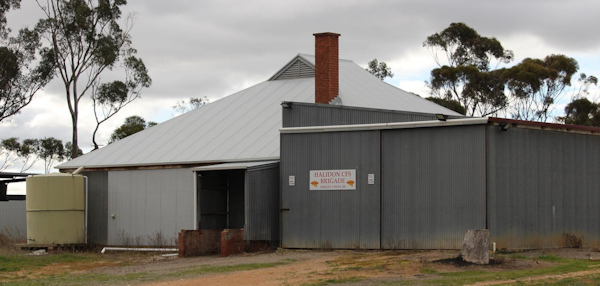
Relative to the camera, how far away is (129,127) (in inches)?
2692

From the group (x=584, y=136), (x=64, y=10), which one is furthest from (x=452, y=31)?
(x=584, y=136)

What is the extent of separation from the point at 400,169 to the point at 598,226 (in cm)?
661

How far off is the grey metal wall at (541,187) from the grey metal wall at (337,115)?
249cm

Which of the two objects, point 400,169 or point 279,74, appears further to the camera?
point 279,74

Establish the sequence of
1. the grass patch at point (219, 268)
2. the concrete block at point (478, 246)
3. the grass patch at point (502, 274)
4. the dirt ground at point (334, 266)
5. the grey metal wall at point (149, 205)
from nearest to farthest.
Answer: the grass patch at point (502, 274)
the dirt ground at point (334, 266)
the concrete block at point (478, 246)
the grass patch at point (219, 268)
the grey metal wall at point (149, 205)

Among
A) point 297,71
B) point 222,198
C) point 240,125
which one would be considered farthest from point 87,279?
point 297,71

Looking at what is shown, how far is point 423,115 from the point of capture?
24625mm

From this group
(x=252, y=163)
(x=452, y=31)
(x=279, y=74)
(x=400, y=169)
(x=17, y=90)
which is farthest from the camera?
(x=452, y=31)

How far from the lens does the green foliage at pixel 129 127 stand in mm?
67375

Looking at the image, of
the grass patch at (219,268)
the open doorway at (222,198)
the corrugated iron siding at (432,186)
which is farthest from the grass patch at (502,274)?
the open doorway at (222,198)

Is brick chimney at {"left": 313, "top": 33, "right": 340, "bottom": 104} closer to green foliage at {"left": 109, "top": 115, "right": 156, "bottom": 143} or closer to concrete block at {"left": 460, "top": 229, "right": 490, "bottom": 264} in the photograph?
concrete block at {"left": 460, "top": 229, "right": 490, "bottom": 264}

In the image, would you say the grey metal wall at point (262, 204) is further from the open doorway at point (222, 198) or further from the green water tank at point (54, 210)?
the green water tank at point (54, 210)

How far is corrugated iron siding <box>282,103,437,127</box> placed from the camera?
25031 millimetres

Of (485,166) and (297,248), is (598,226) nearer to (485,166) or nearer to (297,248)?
(485,166)
